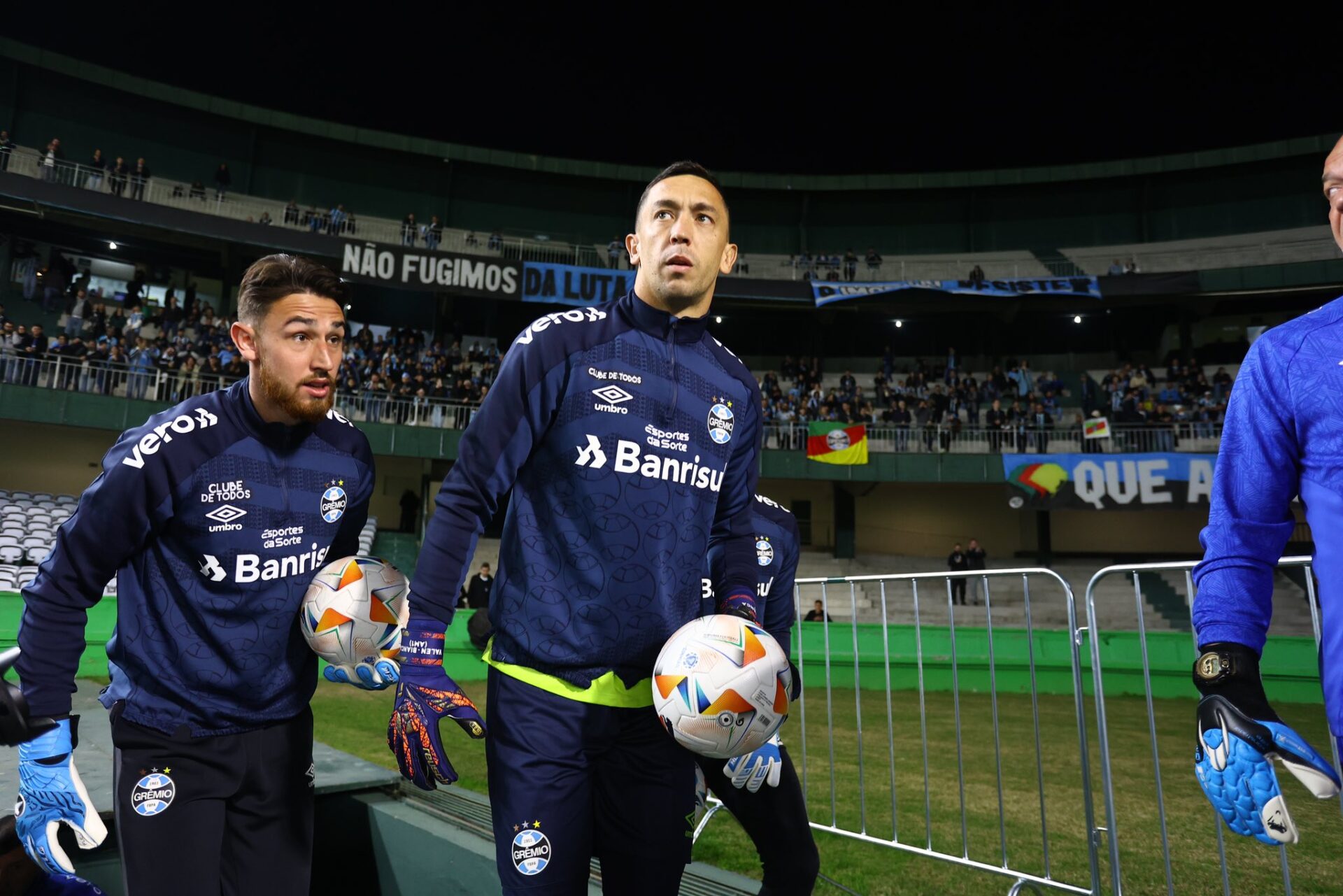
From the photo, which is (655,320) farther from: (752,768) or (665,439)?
(752,768)

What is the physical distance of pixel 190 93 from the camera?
28.2 metres

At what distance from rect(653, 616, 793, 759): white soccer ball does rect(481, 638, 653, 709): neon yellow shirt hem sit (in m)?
0.08

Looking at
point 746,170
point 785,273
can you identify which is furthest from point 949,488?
point 746,170

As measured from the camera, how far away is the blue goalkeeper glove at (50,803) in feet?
7.86

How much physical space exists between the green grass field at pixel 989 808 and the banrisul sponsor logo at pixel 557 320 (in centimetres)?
322

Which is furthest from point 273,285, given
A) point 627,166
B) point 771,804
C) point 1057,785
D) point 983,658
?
point 627,166

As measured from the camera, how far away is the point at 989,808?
5.99 m

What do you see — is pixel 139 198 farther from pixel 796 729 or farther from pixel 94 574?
pixel 94 574

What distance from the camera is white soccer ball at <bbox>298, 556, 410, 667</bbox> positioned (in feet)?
8.83

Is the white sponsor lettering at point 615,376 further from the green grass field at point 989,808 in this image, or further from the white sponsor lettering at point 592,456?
the green grass field at point 989,808

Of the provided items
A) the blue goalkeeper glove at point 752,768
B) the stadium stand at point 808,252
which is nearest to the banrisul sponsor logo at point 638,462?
the blue goalkeeper glove at point 752,768

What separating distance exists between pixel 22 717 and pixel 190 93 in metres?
32.5

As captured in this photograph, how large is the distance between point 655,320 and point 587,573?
808mm

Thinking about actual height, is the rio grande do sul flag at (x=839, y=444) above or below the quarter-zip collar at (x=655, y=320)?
above
